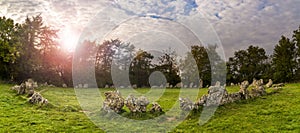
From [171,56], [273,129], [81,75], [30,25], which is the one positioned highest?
[30,25]

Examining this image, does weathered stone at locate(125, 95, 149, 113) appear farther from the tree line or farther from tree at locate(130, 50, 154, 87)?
tree at locate(130, 50, 154, 87)

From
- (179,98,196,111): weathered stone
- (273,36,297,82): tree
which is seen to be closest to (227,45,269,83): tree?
(273,36,297,82): tree

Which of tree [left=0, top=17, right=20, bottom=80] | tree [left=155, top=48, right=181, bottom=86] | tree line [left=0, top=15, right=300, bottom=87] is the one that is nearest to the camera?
tree [left=0, top=17, right=20, bottom=80]

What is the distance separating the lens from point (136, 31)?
18.5 meters

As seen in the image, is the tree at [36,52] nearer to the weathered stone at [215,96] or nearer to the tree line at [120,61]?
the tree line at [120,61]

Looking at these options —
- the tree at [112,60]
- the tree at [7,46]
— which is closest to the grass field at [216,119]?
the tree at [7,46]

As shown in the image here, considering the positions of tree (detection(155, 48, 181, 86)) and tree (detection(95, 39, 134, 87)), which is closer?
tree (detection(95, 39, 134, 87))

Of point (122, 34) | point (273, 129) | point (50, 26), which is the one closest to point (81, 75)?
point (50, 26)

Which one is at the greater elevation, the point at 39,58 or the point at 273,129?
the point at 39,58

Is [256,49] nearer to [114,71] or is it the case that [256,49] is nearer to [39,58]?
[114,71]

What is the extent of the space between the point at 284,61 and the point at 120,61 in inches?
1109

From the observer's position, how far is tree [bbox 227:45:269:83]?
4994 centimetres

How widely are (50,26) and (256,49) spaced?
122ft

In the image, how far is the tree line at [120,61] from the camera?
40719mm
